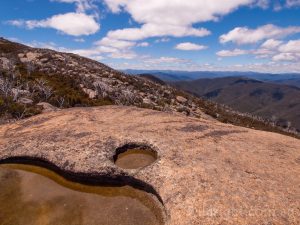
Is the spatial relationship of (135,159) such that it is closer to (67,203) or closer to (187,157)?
(187,157)

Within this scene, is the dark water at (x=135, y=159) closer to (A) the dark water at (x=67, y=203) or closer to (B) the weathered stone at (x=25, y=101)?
(A) the dark water at (x=67, y=203)

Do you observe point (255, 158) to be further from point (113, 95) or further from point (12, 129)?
point (113, 95)

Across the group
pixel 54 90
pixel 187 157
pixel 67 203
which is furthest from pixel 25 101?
pixel 187 157

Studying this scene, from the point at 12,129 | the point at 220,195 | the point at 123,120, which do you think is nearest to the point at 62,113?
the point at 12,129

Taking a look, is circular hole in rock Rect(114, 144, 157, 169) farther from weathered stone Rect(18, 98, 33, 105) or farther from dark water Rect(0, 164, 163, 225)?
weathered stone Rect(18, 98, 33, 105)

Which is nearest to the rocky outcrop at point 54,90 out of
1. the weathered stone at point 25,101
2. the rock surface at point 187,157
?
the weathered stone at point 25,101
